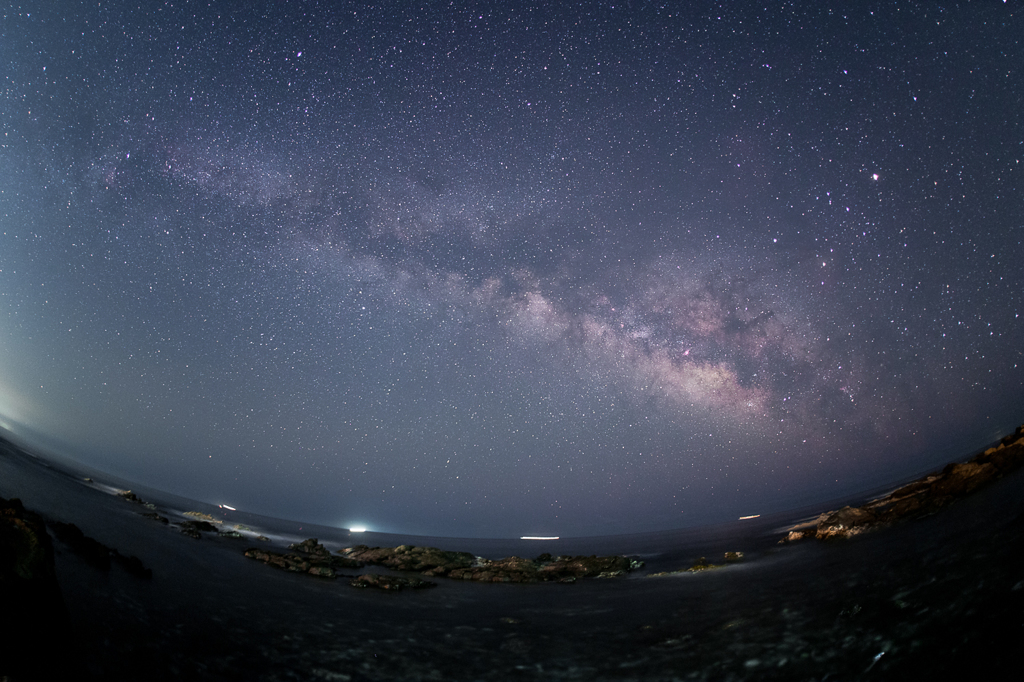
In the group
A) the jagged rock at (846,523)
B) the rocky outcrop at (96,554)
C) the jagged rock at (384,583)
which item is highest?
the rocky outcrop at (96,554)

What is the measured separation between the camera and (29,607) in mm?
9078

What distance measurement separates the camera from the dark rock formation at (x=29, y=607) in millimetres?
7716

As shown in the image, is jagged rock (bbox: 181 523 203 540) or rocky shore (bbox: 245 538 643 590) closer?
rocky shore (bbox: 245 538 643 590)

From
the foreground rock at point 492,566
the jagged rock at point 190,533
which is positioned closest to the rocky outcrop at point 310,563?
the foreground rock at point 492,566

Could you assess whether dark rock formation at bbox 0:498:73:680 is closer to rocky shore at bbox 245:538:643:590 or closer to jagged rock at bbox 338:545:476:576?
rocky shore at bbox 245:538:643:590

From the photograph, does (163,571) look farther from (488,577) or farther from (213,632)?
(488,577)

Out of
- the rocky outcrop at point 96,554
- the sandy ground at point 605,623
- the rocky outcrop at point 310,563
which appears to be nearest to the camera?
the sandy ground at point 605,623

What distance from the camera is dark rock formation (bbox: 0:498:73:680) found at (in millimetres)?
7716

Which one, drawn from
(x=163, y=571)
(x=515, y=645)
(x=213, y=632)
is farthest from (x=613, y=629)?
(x=163, y=571)

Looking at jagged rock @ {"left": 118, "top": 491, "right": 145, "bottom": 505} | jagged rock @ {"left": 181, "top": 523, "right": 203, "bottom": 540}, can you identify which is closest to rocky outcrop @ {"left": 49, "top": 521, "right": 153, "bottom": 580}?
jagged rock @ {"left": 181, "top": 523, "right": 203, "bottom": 540}

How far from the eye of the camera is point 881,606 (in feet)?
39.6

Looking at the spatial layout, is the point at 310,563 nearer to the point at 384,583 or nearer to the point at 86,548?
the point at 384,583

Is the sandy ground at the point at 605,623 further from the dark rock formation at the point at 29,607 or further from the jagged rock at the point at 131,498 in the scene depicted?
the jagged rock at the point at 131,498

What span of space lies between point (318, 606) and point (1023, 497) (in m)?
31.4
